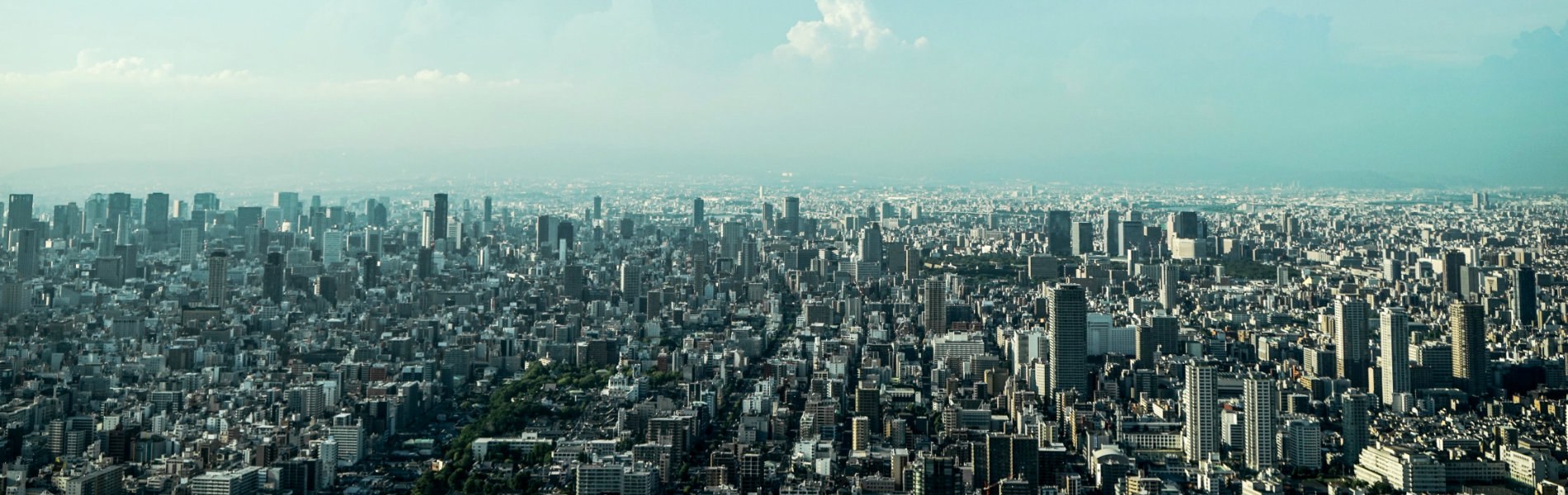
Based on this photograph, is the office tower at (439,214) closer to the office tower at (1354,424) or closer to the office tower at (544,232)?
the office tower at (544,232)

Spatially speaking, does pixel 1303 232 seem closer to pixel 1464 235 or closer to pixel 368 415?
pixel 1464 235

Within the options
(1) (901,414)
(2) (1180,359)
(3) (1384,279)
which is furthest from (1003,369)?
(3) (1384,279)

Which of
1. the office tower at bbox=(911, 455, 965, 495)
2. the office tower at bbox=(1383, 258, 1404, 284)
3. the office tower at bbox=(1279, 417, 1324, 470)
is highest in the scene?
the office tower at bbox=(1383, 258, 1404, 284)

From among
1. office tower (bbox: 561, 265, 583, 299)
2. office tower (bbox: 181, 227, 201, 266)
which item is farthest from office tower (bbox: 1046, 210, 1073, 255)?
office tower (bbox: 181, 227, 201, 266)

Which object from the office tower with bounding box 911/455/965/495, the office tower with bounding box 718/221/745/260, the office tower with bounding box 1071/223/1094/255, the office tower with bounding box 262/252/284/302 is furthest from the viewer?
the office tower with bounding box 1071/223/1094/255

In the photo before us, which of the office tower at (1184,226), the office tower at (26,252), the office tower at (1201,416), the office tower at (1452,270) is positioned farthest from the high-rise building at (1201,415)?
the office tower at (1184,226)

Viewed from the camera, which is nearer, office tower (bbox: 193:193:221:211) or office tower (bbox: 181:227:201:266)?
office tower (bbox: 181:227:201:266)

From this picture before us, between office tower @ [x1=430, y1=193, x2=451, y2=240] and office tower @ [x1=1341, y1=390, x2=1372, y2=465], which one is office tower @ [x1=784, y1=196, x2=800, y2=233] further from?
office tower @ [x1=1341, y1=390, x2=1372, y2=465]

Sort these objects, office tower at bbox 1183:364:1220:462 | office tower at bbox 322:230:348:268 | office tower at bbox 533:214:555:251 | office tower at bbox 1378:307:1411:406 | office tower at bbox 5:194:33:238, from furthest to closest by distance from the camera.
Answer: office tower at bbox 533:214:555:251
office tower at bbox 322:230:348:268
office tower at bbox 5:194:33:238
office tower at bbox 1378:307:1411:406
office tower at bbox 1183:364:1220:462
